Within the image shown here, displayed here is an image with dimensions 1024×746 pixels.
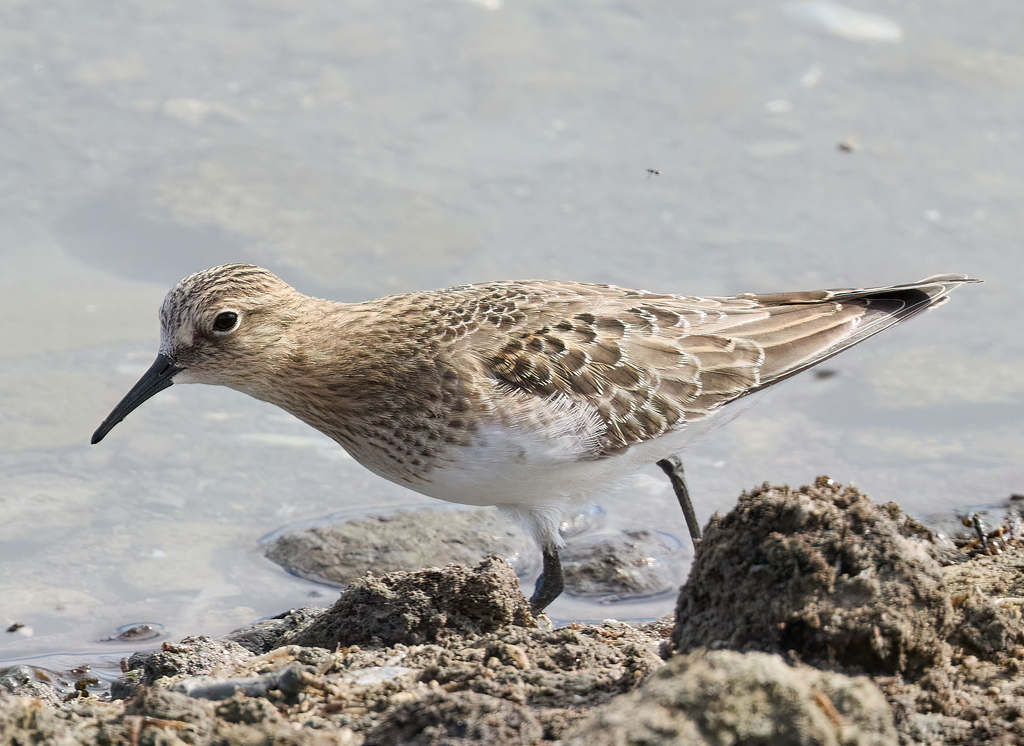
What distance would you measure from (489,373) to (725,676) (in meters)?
2.98

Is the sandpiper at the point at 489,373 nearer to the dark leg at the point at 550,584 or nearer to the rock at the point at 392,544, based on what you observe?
the dark leg at the point at 550,584

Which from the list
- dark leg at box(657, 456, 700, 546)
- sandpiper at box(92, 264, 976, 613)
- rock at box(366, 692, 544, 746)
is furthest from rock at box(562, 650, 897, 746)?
dark leg at box(657, 456, 700, 546)

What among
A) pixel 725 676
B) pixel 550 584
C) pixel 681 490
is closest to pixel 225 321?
pixel 550 584

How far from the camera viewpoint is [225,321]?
560 cm

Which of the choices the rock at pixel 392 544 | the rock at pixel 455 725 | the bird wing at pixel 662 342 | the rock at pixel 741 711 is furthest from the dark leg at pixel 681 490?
the rock at pixel 741 711

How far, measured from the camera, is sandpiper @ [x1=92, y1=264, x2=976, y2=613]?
541 centimetres

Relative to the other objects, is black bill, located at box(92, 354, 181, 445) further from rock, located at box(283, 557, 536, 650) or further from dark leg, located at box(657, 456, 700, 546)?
dark leg, located at box(657, 456, 700, 546)

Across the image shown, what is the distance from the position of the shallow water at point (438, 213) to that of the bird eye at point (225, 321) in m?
1.69

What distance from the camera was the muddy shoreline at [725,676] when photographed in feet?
8.75

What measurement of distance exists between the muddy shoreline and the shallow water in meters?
2.70

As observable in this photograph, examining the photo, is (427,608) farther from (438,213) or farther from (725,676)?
(438,213)

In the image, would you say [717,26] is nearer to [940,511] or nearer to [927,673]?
[940,511]

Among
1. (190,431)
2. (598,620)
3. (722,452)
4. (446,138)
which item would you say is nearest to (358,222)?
(446,138)

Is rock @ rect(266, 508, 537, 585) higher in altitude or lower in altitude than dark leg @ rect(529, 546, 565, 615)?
lower
